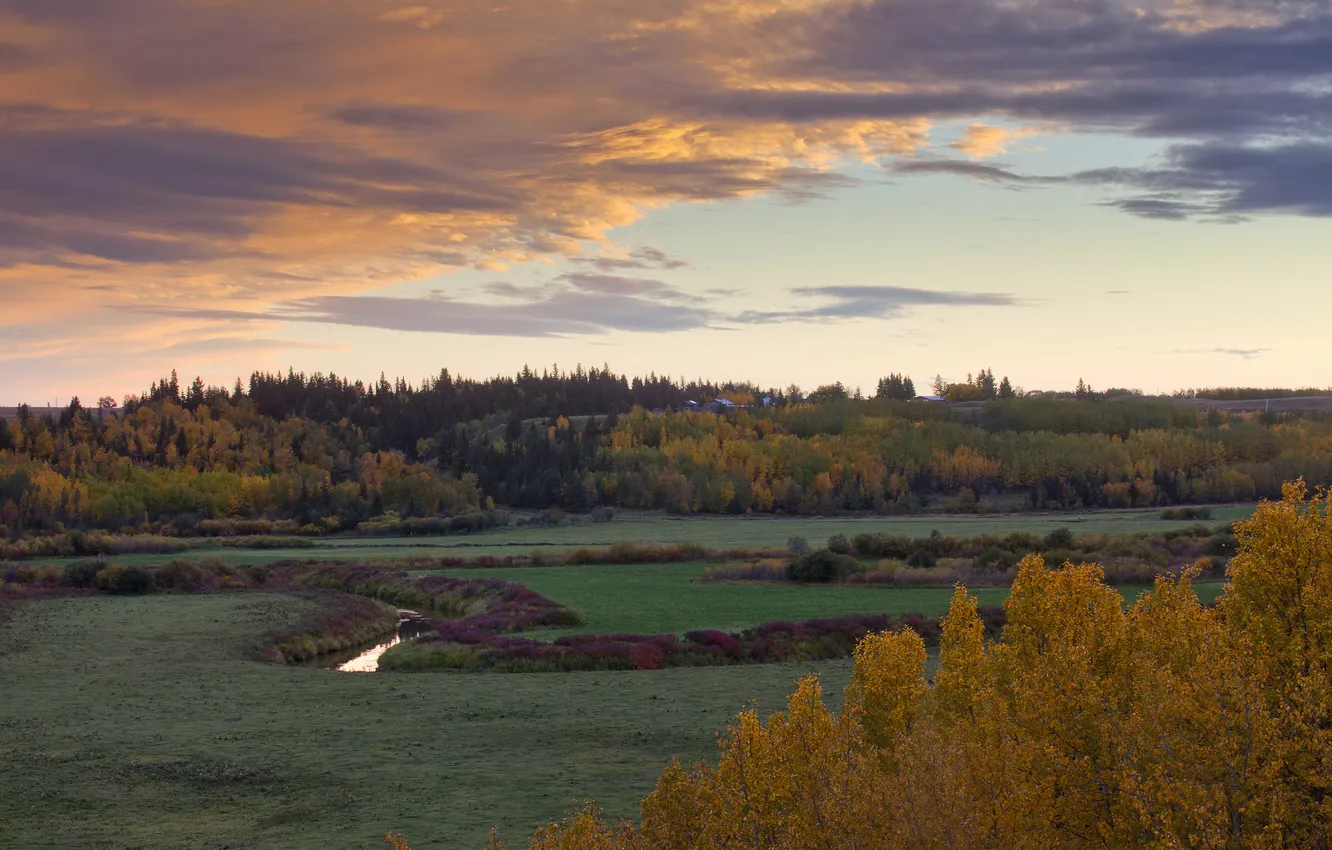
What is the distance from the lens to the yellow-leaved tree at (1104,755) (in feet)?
42.7

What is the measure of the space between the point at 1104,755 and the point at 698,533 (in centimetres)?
11843

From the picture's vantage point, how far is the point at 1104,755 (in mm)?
14508

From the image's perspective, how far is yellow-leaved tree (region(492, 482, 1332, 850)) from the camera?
42.7ft

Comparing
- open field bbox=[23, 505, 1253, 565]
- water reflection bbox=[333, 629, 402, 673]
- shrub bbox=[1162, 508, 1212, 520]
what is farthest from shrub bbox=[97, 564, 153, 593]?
shrub bbox=[1162, 508, 1212, 520]

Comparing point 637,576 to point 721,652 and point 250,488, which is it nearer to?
point 721,652

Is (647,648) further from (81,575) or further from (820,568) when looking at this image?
(81,575)

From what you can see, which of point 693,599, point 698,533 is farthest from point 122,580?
point 698,533

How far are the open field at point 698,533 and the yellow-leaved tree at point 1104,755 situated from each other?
8822cm

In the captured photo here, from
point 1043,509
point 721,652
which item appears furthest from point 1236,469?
point 721,652

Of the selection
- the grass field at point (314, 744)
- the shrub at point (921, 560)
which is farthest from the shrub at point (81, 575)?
the shrub at point (921, 560)

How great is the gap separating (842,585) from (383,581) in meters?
32.8

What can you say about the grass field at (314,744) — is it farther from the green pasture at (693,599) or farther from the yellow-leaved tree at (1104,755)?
the green pasture at (693,599)

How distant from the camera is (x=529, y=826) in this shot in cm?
2378

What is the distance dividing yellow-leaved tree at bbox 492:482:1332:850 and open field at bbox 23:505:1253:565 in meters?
88.2
